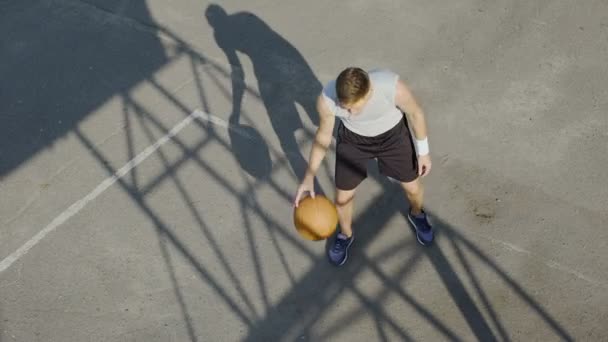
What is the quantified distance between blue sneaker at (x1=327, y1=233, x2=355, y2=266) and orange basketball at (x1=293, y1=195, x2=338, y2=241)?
0.57 metres

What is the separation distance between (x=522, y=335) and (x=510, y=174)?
1.98 m

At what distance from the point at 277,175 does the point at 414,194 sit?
5.95ft

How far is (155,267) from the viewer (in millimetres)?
6996

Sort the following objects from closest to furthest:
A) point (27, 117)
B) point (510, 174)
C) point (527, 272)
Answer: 1. point (527, 272)
2. point (510, 174)
3. point (27, 117)

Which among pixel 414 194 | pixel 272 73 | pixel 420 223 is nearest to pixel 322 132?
pixel 414 194

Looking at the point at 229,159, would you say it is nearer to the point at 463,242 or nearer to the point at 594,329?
the point at 463,242

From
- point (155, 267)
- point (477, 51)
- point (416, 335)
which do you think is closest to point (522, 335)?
A: point (416, 335)

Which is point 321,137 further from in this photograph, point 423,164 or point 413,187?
point 413,187

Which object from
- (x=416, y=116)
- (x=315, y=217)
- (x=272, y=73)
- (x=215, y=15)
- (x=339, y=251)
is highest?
(x=416, y=116)

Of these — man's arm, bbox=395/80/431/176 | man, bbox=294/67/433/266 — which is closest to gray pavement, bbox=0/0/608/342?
man, bbox=294/67/433/266

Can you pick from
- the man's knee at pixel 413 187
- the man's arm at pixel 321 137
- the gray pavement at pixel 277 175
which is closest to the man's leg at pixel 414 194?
the man's knee at pixel 413 187

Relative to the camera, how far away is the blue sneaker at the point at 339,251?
22.2 feet

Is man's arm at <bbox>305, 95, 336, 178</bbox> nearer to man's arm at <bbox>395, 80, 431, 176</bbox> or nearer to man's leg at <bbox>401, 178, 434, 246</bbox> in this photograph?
man's arm at <bbox>395, 80, 431, 176</bbox>

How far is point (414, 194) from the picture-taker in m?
6.52
